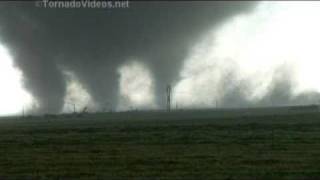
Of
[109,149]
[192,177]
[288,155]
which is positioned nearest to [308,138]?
[288,155]

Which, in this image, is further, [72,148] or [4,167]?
[72,148]

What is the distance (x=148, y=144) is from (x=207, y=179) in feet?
90.0

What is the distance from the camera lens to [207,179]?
3388 cm

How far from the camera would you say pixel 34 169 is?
40.2 metres

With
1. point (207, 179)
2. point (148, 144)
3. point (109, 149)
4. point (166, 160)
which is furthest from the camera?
point (148, 144)

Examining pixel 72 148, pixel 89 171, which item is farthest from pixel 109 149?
pixel 89 171

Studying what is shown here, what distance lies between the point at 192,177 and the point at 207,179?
115 centimetres

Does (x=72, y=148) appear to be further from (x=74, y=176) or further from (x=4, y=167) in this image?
(x=74, y=176)

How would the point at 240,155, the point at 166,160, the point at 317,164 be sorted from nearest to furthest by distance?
the point at 317,164 → the point at 166,160 → the point at 240,155

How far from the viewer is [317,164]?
3966cm

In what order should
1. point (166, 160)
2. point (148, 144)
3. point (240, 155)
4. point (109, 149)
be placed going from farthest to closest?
point (148, 144) < point (109, 149) < point (240, 155) < point (166, 160)

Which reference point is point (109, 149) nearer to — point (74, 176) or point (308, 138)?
point (74, 176)

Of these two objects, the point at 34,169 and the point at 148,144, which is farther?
the point at 148,144

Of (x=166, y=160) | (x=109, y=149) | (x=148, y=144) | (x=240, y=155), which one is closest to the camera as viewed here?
(x=166, y=160)
